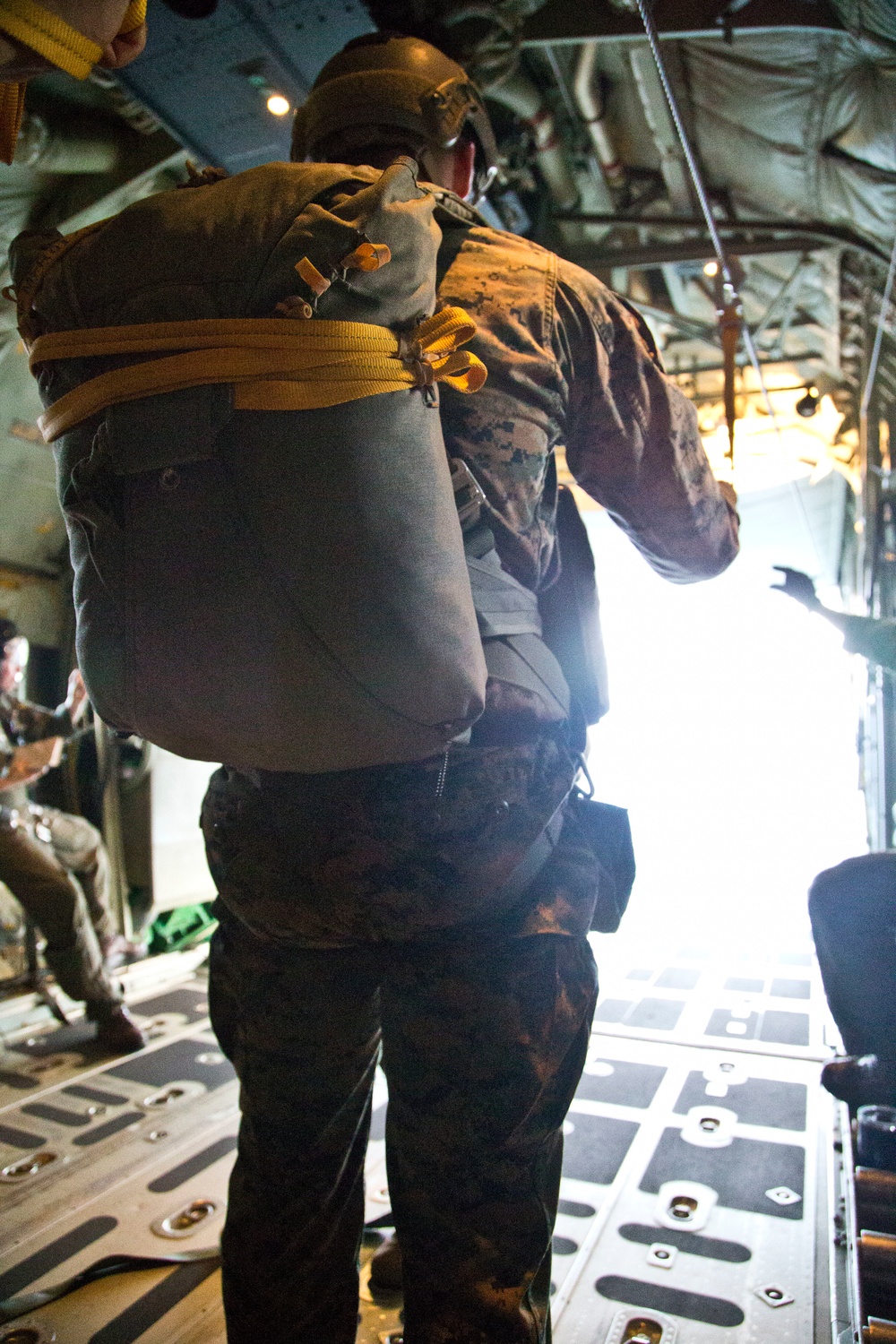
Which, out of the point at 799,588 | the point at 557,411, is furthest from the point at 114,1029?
the point at 557,411

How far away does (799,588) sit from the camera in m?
2.25

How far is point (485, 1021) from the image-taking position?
3.17 feet

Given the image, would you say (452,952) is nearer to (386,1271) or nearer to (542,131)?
(386,1271)

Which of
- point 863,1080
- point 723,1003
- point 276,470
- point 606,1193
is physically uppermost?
point 276,470

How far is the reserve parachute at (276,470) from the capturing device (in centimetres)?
83

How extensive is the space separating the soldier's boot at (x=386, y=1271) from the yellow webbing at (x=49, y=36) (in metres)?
1.83

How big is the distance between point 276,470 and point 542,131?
121 inches

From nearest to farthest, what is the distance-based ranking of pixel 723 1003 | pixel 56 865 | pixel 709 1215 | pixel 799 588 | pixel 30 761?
pixel 709 1215 < pixel 799 588 < pixel 723 1003 < pixel 56 865 < pixel 30 761

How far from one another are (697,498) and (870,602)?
287 cm

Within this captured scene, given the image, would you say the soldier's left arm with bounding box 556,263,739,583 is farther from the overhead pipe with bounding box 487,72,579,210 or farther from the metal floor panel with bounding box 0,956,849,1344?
the overhead pipe with bounding box 487,72,579,210

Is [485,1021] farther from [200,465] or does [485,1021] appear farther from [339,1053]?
[200,465]

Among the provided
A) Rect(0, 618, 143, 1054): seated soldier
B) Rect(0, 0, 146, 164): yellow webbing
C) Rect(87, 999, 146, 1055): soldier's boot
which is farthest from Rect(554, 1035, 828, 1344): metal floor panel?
Rect(0, 0, 146, 164): yellow webbing

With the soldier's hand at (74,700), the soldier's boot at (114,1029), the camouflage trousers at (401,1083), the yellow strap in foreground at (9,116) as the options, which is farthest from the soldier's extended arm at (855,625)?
the soldier's hand at (74,700)

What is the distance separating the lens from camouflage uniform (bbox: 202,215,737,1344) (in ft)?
3.14
